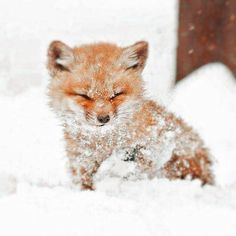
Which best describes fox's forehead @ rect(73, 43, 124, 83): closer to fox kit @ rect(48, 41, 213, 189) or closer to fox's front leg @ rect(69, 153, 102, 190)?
fox kit @ rect(48, 41, 213, 189)

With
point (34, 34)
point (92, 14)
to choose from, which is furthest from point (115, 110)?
point (92, 14)

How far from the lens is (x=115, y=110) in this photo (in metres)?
5.10

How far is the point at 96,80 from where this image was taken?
5.09 meters

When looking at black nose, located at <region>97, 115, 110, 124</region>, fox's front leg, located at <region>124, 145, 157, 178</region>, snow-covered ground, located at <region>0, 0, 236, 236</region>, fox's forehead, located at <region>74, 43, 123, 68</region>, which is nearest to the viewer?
snow-covered ground, located at <region>0, 0, 236, 236</region>

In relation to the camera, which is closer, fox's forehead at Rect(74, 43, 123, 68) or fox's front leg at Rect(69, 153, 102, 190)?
fox's forehead at Rect(74, 43, 123, 68)

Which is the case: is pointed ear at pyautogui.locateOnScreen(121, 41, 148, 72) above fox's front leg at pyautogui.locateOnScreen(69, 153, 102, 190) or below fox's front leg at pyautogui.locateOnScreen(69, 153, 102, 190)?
above

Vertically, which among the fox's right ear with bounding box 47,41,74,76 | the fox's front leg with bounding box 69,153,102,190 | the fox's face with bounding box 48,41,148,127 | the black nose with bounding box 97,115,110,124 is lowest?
the fox's front leg with bounding box 69,153,102,190

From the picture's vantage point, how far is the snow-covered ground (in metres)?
4.42

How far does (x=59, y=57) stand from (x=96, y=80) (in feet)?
1.63

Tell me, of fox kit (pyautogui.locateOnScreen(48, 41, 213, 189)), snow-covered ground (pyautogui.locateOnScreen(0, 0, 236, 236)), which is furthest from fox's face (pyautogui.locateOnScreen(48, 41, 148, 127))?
snow-covered ground (pyautogui.locateOnScreen(0, 0, 236, 236))

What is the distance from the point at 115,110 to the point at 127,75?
1.37 ft

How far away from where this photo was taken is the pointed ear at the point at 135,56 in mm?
5324

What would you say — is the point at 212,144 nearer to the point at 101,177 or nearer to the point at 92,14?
the point at 101,177

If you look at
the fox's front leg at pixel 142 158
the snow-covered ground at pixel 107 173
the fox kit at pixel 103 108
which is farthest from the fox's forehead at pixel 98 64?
the snow-covered ground at pixel 107 173
